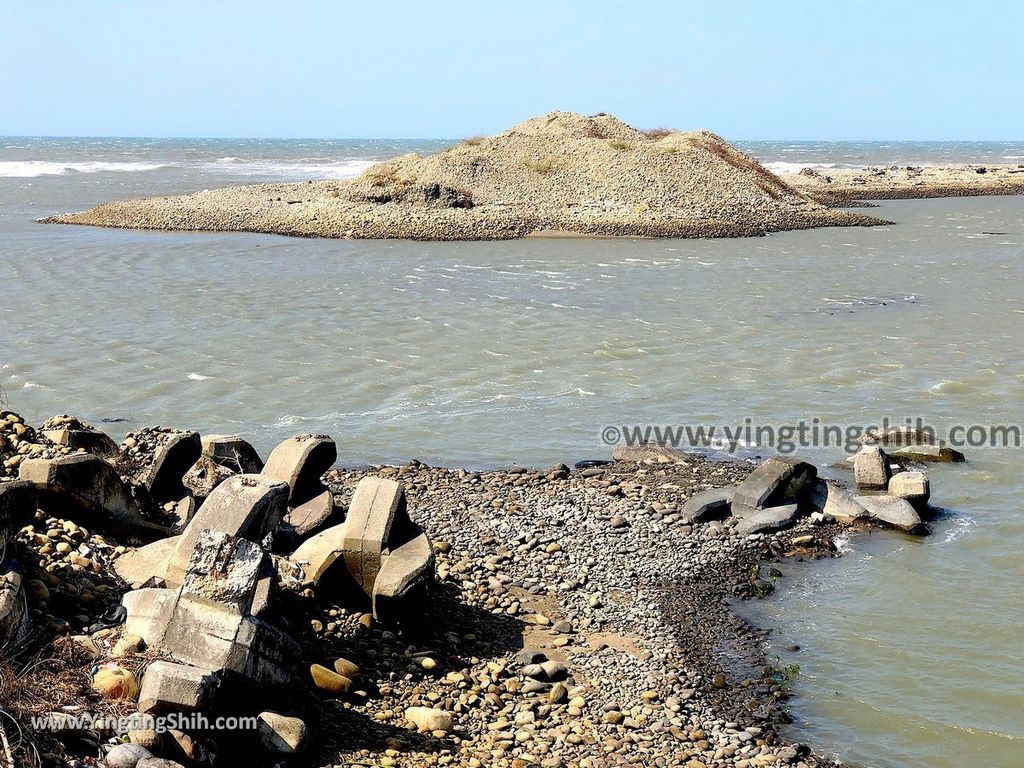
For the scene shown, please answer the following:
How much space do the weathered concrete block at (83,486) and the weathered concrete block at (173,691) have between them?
105 inches

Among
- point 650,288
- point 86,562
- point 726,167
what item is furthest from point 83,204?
point 86,562

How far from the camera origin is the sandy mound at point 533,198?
3441cm

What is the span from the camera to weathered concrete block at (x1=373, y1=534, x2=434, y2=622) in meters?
6.68

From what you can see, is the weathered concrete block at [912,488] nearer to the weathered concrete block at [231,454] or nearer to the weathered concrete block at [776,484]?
the weathered concrete block at [776,484]

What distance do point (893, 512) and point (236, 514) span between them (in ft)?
18.9

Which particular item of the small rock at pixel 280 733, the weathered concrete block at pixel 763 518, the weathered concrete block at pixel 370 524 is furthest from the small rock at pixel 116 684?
the weathered concrete block at pixel 763 518

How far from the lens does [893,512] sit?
905 cm

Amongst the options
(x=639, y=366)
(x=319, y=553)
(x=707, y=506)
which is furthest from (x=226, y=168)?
(x=319, y=553)

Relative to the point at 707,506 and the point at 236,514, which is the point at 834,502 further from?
the point at 236,514

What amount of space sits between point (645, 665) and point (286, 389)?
8.54 metres

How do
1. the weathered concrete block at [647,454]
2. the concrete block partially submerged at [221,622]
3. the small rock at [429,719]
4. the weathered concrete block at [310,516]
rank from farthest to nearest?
the weathered concrete block at [647,454], the weathered concrete block at [310,516], the small rock at [429,719], the concrete block partially submerged at [221,622]

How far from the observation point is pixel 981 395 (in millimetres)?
13516

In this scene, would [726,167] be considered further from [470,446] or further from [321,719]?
[321,719]

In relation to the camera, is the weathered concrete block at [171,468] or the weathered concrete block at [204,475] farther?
the weathered concrete block at [204,475]
